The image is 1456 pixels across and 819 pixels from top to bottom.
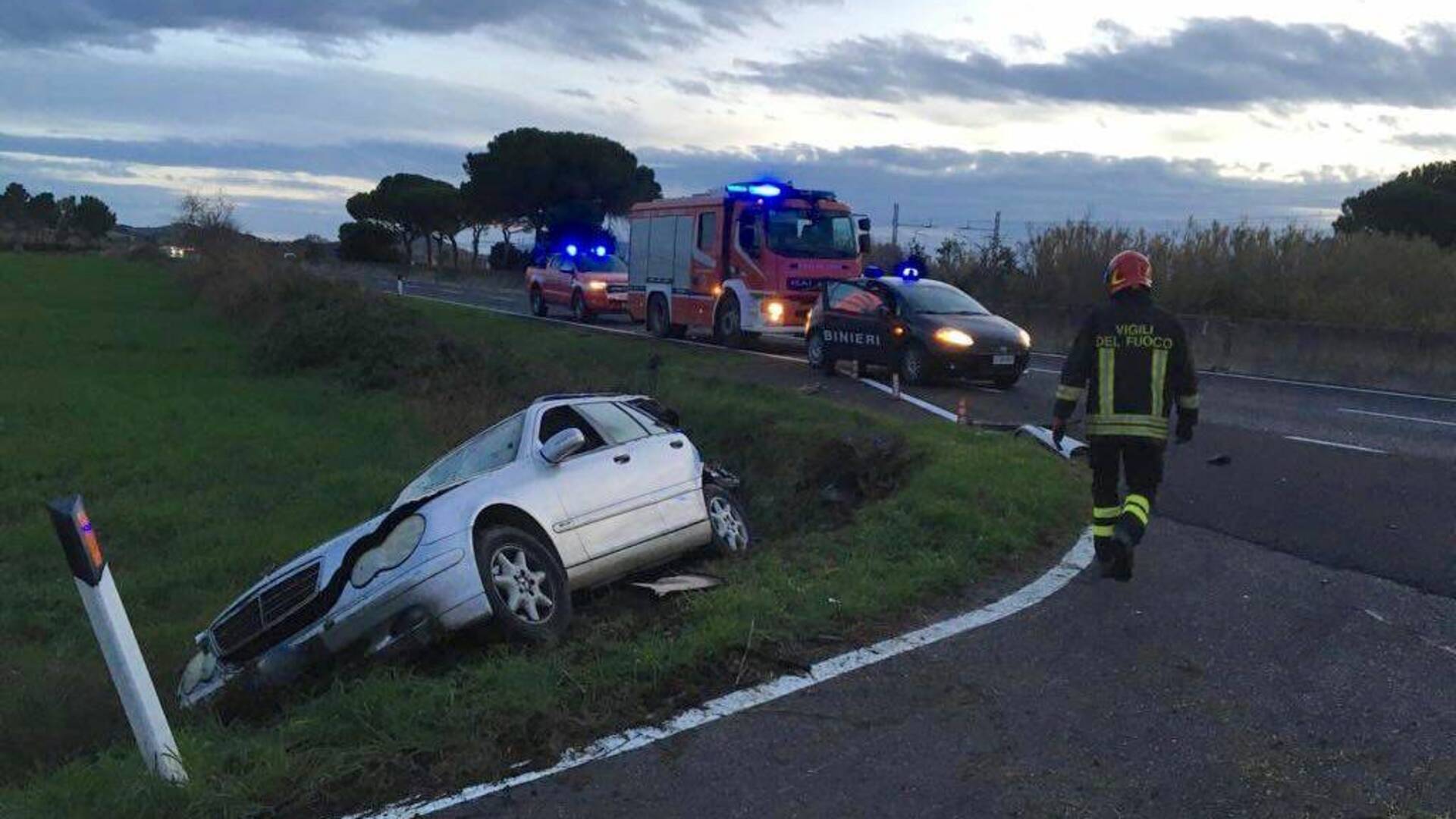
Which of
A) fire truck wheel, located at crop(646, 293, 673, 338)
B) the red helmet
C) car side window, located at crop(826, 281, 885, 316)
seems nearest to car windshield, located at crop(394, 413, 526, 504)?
the red helmet

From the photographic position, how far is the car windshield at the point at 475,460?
24.1ft

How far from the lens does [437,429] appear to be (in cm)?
1741

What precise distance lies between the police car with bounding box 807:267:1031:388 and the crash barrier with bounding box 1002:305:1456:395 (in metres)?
1.63

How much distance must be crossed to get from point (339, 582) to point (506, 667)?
4.58 feet

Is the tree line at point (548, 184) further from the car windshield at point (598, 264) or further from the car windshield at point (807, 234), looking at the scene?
the car windshield at point (807, 234)

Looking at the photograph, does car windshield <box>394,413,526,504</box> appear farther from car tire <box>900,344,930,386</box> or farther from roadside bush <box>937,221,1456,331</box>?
roadside bush <box>937,221,1456,331</box>

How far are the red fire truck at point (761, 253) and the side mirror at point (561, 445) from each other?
582 inches

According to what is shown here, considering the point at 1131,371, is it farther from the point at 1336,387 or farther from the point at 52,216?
the point at 52,216

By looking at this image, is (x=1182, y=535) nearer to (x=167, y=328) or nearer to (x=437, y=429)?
(x=437, y=429)

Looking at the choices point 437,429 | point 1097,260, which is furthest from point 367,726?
point 1097,260

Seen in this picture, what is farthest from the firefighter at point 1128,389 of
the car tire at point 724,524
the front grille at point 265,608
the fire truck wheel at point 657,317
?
the fire truck wheel at point 657,317

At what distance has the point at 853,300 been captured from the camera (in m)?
18.7

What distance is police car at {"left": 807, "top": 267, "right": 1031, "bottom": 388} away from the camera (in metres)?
16.9

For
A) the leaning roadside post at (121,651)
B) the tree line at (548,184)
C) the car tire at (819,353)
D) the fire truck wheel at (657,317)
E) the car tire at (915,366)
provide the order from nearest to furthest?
the leaning roadside post at (121,651), the car tire at (915,366), the car tire at (819,353), the fire truck wheel at (657,317), the tree line at (548,184)
